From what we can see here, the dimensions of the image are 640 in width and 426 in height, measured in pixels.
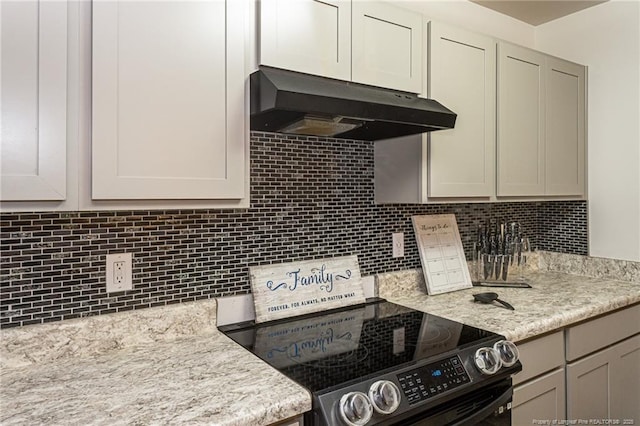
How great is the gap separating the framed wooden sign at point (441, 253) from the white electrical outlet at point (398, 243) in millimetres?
86

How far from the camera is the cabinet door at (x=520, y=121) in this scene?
196cm

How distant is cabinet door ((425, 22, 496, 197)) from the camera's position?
5.68 ft

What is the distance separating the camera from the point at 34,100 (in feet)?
3.22

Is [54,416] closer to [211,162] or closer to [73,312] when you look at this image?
[73,312]

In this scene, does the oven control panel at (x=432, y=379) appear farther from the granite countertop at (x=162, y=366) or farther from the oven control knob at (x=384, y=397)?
the granite countertop at (x=162, y=366)

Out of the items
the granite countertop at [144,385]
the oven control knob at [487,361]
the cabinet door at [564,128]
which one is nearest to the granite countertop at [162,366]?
the granite countertop at [144,385]

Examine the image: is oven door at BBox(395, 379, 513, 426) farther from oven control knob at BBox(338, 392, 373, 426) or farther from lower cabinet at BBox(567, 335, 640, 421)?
lower cabinet at BBox(567, 335, 640, 421)

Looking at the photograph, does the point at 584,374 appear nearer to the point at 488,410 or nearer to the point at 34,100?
the point at 488,410

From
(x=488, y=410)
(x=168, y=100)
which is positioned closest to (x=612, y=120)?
(x=488, y=410)

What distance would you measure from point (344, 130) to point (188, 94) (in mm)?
665

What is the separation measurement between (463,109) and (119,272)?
151cm

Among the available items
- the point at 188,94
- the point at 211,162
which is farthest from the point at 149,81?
the point at 211,162

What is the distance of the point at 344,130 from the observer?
5.42 feet

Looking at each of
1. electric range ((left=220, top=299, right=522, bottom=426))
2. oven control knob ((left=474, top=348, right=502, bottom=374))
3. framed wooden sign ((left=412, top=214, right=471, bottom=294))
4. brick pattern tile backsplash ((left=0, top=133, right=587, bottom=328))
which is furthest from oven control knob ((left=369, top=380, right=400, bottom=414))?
framed wooden sign ((left=412, top=214, right=471, bottom=294))
